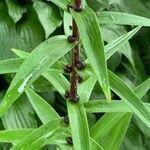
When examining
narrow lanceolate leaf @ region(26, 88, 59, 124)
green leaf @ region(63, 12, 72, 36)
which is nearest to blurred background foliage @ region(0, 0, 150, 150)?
narrow lanceolate leaf @ region(26, 88, 59, 124)

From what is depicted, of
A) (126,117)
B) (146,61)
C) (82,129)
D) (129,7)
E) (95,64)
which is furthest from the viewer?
(146,61)

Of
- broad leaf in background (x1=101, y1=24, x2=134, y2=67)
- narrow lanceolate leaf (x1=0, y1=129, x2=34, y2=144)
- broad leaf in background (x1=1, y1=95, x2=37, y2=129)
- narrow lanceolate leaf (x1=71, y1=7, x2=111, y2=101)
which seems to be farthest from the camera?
broad leaf in background (x1=101, y1=24, x2=134, y2=67)

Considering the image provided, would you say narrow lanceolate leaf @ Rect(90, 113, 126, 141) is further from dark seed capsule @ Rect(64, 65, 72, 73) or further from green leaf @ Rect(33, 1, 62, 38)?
green leaf @ Rect(33, 1, 62, 38)

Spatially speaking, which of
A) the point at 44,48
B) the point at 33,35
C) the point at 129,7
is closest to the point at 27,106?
the point at 33,35

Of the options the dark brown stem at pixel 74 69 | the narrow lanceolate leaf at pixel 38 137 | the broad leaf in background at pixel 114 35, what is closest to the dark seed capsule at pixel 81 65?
the dark brown stem at pixel 74 69

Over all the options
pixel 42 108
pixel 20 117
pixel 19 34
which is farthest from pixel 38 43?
pixel 42 108

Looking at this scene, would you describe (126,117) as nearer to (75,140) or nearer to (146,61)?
(75,140)

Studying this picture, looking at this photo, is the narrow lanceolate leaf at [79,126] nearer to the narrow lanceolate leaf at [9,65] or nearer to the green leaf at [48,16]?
the narrow lanceolate leaf at [9,65]
